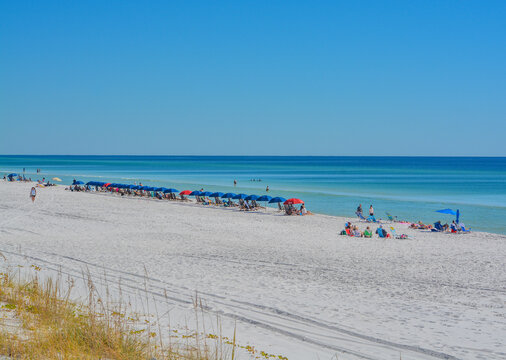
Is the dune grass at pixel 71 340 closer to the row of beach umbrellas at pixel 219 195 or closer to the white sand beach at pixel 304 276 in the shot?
the white sand beach at pixel 304 276

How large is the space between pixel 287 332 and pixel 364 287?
13.1 ft

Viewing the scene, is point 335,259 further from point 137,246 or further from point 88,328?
point 88,328

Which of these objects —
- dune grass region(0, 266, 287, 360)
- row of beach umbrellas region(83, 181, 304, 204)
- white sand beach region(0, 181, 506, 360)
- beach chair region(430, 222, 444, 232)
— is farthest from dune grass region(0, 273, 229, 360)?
row of beach umbrellas region(83, 181, 304, 204)

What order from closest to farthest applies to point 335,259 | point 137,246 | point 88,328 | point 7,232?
point 88,328 < point 335,259 < point 137,246 < point 7,232

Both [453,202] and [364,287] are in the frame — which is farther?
[453,202]

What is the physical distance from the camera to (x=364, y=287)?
10727 millimetres

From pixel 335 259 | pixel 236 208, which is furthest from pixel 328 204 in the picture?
pixel 335 259

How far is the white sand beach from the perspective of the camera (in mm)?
7160

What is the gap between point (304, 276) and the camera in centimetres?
1173

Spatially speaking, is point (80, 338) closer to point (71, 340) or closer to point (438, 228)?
point (71, 340)

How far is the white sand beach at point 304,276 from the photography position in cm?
716

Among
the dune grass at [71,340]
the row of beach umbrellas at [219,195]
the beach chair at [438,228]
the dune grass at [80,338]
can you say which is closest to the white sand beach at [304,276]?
the dune grass at [80,338]

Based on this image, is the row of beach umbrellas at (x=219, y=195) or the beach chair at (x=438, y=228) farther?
the row of beach umbrellas at (x=219, y=195)

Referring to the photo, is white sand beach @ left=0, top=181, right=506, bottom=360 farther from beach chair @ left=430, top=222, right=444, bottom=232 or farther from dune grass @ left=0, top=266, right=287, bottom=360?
beach chair @ left=430, top=222, right=444, bottom=232
